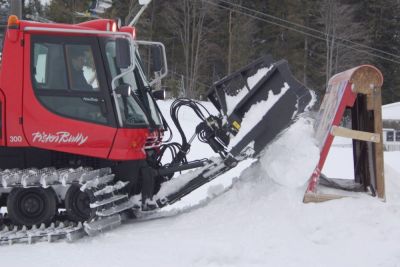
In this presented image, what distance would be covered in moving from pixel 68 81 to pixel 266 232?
263cm

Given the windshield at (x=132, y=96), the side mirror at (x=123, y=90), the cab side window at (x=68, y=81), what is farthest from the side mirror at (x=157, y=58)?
the cab side window at (x=68, y=81)

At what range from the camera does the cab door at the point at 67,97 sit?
5574mm

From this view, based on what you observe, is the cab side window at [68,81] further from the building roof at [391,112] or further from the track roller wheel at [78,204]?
the building roof at [391,112]

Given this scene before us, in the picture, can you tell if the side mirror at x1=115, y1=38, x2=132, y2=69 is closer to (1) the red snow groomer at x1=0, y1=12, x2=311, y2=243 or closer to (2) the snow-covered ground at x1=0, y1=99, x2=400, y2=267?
(1) the red snow groomer at x1=0, y1=12, x2=311, y2=243

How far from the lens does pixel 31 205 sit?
18.7ft

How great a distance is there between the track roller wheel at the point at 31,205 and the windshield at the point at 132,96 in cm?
117

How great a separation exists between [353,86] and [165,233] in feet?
8.03

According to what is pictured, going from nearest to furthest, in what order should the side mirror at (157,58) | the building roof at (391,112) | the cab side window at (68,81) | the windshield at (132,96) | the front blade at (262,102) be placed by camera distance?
the front blade at (262,102) → the cab side window at (68,81) → the windshield at (132,96) → the side mirror at (157,58) → the building roof at (391,112)

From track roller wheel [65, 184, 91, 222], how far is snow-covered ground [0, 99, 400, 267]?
0.37 m

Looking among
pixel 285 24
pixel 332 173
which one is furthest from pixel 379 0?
pixel 332 173

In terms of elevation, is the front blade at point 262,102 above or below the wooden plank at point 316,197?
above

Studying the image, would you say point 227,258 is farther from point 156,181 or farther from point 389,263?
point 156,181

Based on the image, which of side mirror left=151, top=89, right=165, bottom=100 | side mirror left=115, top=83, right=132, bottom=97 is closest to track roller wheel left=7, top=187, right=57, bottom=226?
side mirror left=115, top=83, right=132, bottom=97

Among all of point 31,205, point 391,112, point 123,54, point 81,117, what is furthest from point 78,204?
point 391,112
